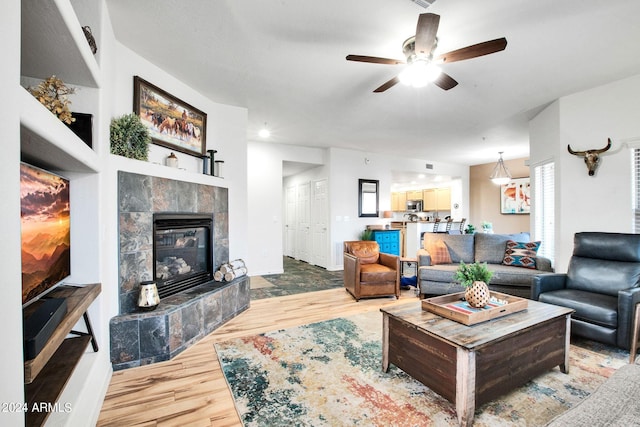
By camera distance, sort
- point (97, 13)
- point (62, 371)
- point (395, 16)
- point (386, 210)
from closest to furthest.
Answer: point (62, 371), point (97, 13), point (395, 16), point (386, 210)

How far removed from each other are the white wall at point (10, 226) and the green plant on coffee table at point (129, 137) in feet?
5.47

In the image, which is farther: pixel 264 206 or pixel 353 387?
pixel 264 206

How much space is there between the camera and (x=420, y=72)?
7.26 feet

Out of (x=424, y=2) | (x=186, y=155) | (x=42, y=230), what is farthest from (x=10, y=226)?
(x=186, y=155)

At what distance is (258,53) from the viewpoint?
264cm

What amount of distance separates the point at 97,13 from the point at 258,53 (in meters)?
1.18

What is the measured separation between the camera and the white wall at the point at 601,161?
3244 mm

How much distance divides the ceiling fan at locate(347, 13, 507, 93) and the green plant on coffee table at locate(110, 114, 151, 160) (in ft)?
6.06

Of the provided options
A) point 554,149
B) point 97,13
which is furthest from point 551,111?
point 97,13

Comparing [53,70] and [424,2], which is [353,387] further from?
[53,70]

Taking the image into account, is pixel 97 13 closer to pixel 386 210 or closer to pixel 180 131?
pixel 180 131

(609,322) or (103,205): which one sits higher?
(103,205)

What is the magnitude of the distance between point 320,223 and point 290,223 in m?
1.78

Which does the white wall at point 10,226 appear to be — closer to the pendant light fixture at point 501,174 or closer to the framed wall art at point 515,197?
the pendant light fixture at point 501,174
